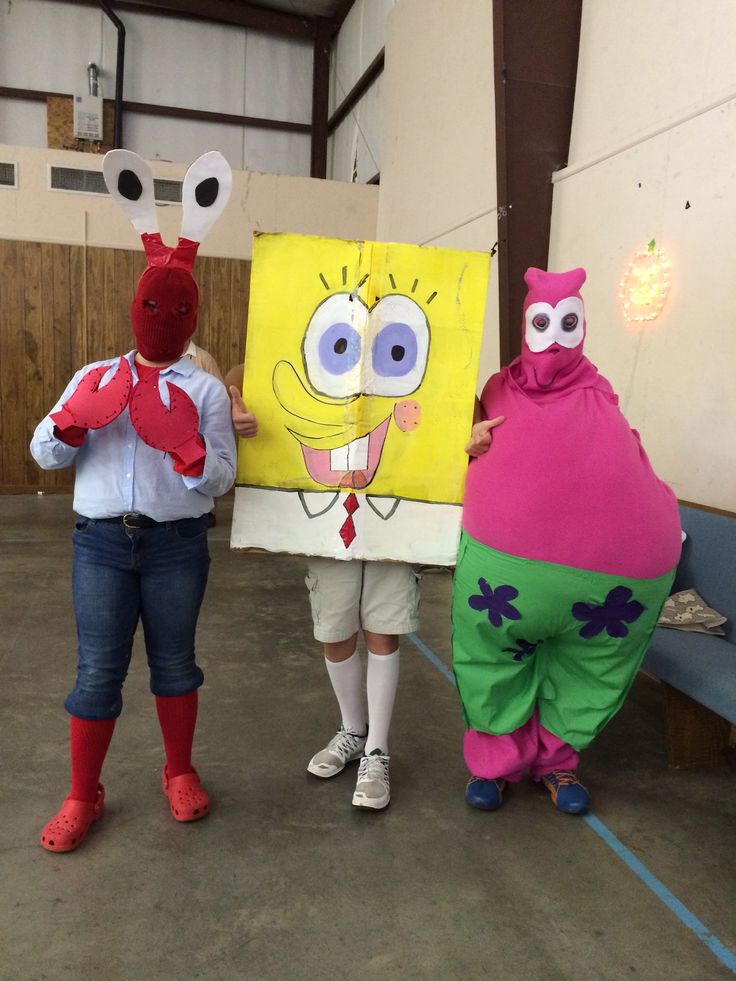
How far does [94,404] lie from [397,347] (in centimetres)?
72

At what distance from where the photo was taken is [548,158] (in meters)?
3.71

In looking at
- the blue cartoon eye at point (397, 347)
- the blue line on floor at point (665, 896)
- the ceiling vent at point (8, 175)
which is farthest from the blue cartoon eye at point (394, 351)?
the ceiling vent at point (8, 175)

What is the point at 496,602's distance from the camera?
1825 mm

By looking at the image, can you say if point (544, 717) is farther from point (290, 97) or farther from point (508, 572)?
point (290, 97)

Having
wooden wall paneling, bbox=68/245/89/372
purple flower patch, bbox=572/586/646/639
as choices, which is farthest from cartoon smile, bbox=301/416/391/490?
wooden wall paneling, bbox=68/245/89/372

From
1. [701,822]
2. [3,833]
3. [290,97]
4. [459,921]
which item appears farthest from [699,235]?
[290,97]

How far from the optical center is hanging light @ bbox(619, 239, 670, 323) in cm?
301

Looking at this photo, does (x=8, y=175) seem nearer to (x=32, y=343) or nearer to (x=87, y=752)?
(x=32, y=343)

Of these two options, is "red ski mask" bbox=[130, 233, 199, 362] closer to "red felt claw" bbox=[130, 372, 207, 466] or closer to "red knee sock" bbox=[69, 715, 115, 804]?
"red felt claw" bbox=[130, 372, 207, 466]

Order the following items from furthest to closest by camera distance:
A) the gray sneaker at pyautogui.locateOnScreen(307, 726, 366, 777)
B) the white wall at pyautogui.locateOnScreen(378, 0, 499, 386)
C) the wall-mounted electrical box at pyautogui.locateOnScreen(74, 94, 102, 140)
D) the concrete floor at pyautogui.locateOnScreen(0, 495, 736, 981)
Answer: the wall-mounted electrical box at pyautogui.locateOnScreen(74, 94, 102, 140), the white wall at pyautogui.locateOnScreen(378, 0, 499, 386), the gray sneaker at pyautogui.locateOnScreen(307, 726, 366, 777), the concrete floor at pyautogui.locateOnScreen(0, 495, 736, 981)

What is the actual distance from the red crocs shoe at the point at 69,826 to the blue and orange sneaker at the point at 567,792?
116 centimetres

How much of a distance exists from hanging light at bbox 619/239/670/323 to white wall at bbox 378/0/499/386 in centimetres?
121

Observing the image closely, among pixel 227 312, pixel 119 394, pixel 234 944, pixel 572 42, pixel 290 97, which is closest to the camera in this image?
pixel 234 944

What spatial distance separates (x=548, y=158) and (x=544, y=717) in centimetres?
278
